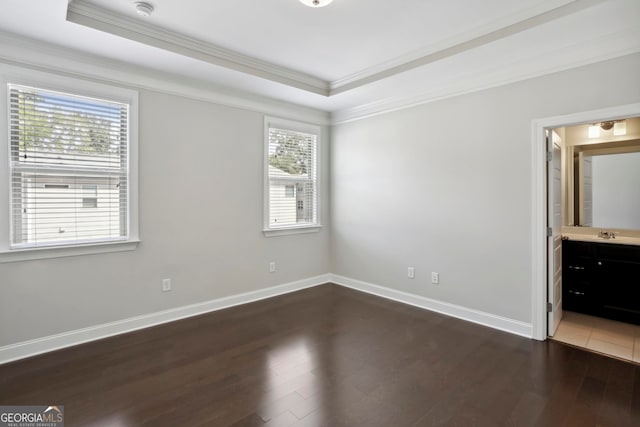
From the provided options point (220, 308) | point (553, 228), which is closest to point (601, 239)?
point (553, 228)

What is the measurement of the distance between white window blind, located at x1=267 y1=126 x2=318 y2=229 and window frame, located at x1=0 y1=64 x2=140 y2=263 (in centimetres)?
163

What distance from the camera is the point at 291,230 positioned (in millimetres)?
4586

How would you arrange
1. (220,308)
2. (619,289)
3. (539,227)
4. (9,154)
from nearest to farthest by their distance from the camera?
(9,154)
(539,227)
(619,289)
(220,308)

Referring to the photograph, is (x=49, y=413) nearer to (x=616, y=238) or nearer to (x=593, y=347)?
(x=593, y=347)

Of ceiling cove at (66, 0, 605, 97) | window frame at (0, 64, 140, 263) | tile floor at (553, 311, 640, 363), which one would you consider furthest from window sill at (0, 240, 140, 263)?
tile floor at (553, 311, 640, 363)

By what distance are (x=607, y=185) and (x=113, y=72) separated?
549 centimetres

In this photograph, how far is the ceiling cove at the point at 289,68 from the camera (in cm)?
242

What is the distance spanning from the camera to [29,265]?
272 cm

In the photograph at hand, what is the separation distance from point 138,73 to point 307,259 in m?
3.07

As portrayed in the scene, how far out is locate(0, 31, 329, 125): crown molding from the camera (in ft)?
8.61

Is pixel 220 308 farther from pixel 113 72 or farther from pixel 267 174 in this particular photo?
pixel 113 72

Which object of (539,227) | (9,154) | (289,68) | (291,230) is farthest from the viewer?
(291,230)

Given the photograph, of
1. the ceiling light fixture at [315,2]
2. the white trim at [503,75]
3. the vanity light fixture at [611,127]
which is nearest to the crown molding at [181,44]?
the white trim at [503,75]

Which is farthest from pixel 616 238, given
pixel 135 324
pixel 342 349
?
pixel 135 324
